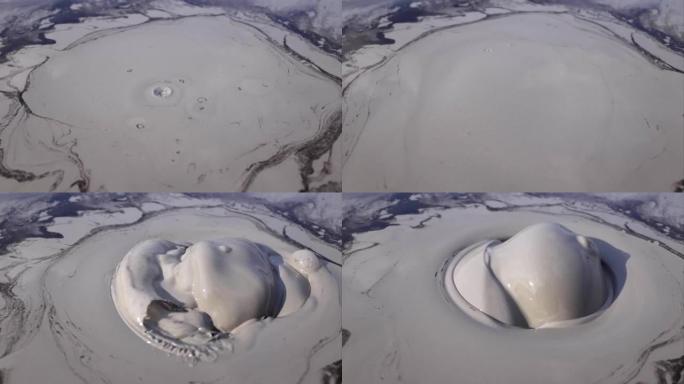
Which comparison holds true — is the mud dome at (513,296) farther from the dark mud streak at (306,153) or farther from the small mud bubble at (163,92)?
the small mud bubble at (163,92)

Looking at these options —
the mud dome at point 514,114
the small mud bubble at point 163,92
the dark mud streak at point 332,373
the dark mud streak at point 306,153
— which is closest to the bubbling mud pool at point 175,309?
the dark mud streak at point 332,373

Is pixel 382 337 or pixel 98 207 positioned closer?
pixel 382 337

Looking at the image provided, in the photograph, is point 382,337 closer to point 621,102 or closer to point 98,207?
point 98,207

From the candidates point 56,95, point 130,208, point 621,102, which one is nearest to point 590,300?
point 621,102

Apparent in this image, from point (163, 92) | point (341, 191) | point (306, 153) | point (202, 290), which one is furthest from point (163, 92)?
point (202, 290)

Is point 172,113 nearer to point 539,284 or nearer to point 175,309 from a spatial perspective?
point 175,309

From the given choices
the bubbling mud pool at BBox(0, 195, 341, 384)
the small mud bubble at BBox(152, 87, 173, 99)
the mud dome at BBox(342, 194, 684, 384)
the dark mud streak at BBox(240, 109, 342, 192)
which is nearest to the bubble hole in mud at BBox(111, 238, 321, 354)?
the bubbling mud pool at BBox(0, 195, 341, 384)

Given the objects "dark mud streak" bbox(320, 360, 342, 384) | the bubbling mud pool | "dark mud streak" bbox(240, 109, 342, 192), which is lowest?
"dark mud streak" bbox(320, 360, 342, 384)

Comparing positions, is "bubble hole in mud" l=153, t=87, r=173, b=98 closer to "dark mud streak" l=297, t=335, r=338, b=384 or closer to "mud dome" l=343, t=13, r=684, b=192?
"mud dome" l=343, t=13, r=684, b=192
